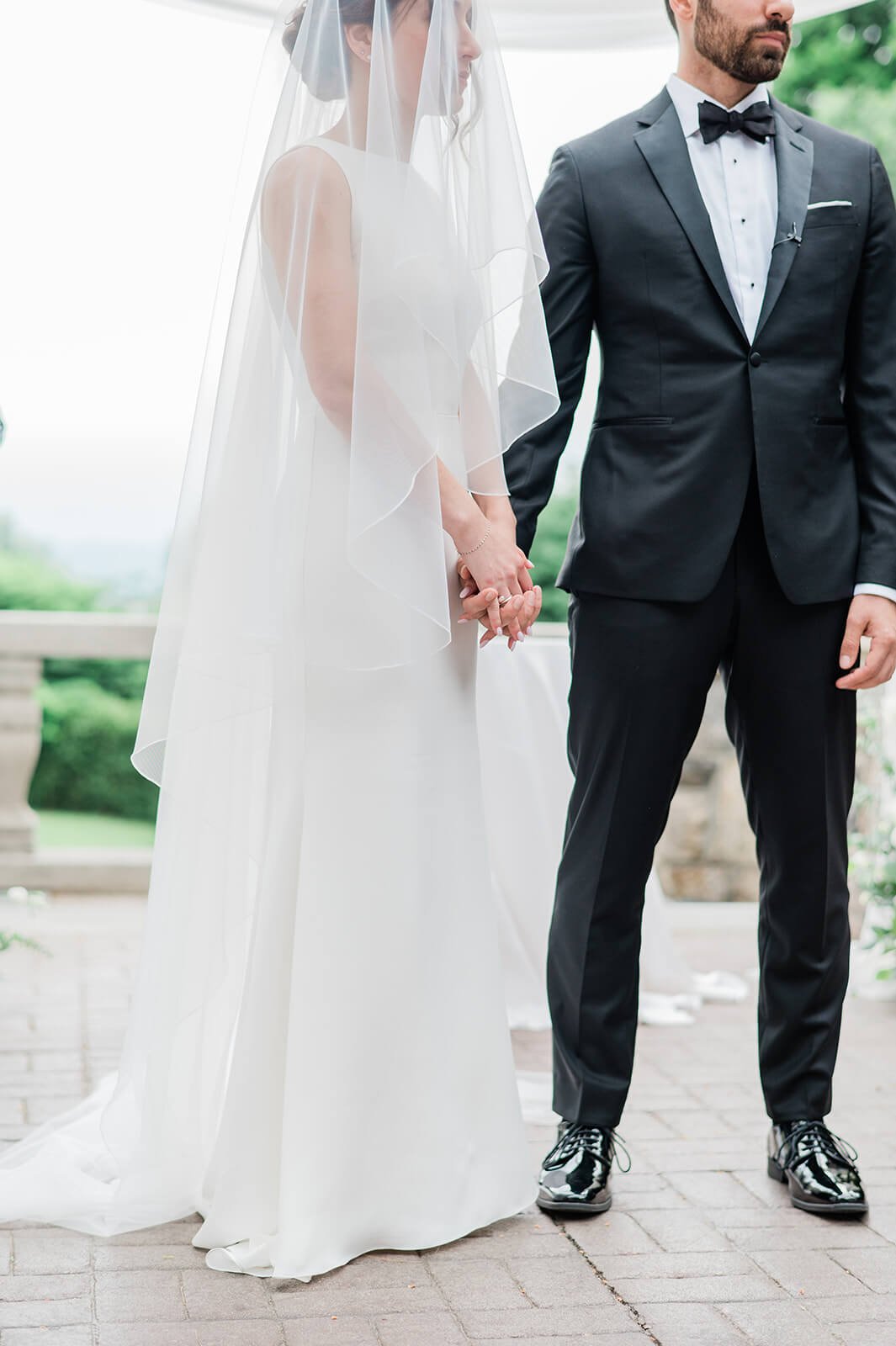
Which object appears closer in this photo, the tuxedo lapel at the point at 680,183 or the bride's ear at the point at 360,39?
the bride's ear at the point at 360,39

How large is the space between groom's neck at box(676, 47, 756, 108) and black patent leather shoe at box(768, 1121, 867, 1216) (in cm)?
173

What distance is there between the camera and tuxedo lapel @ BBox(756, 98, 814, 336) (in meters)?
2.31

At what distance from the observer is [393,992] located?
2.20 metres

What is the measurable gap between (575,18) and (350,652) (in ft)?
6.66

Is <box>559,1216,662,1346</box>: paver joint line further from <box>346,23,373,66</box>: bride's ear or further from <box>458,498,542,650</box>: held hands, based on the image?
<box>346,23,373,66</box>: bride's ear

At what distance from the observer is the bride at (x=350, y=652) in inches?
84.2

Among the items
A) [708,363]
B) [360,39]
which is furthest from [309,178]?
[708,363]

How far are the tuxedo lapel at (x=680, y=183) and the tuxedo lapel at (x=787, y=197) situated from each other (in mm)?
28

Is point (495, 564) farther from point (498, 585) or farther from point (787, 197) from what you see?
point (787, 197)

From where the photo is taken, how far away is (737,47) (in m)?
2.33

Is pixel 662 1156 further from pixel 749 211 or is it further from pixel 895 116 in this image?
pixel 895 116

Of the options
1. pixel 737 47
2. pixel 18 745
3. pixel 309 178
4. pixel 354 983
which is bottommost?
pixel 354 983

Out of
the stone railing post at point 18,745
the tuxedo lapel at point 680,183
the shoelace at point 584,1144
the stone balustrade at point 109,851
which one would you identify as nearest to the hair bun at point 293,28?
the tuxedo lapel at point 680,183

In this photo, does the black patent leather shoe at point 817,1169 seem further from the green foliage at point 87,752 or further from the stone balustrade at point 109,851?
the green foliage at point 87,752
